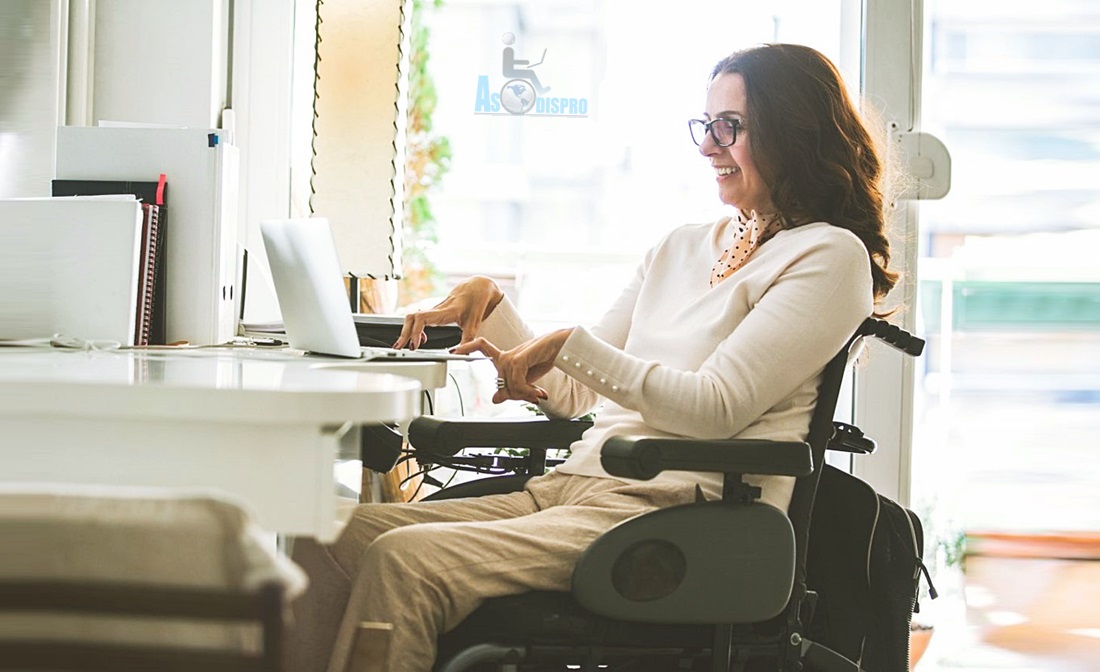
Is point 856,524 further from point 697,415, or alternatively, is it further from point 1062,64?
point 1062,64

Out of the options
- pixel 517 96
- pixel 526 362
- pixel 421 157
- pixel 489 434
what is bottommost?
pixel 489 434

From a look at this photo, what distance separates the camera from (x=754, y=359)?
164 cm

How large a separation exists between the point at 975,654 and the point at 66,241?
2.29 meters

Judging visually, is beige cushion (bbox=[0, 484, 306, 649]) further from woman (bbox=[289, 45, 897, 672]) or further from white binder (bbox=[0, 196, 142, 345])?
white binder (bbox=[0, 196, 142, 345])

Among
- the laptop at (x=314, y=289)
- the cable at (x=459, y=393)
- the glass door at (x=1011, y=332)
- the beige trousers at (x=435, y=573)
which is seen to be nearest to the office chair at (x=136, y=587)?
the beige trousers at (x=435, y=573)

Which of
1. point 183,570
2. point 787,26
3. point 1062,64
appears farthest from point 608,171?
point 183,570

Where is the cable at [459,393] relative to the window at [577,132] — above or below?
below

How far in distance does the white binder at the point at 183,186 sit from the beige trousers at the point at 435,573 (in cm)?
52

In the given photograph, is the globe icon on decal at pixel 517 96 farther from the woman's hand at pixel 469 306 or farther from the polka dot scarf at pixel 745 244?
the polka dot scarf at pixel 745 244

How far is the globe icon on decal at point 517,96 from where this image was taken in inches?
117

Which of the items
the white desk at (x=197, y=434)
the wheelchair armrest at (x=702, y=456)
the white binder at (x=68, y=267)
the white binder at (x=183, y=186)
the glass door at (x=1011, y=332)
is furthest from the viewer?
the glass door at (x=1011, y=332)

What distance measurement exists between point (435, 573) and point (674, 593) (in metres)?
0.29

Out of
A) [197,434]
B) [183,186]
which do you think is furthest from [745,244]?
[197,434]

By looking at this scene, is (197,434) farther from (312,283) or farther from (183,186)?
(183,186)
